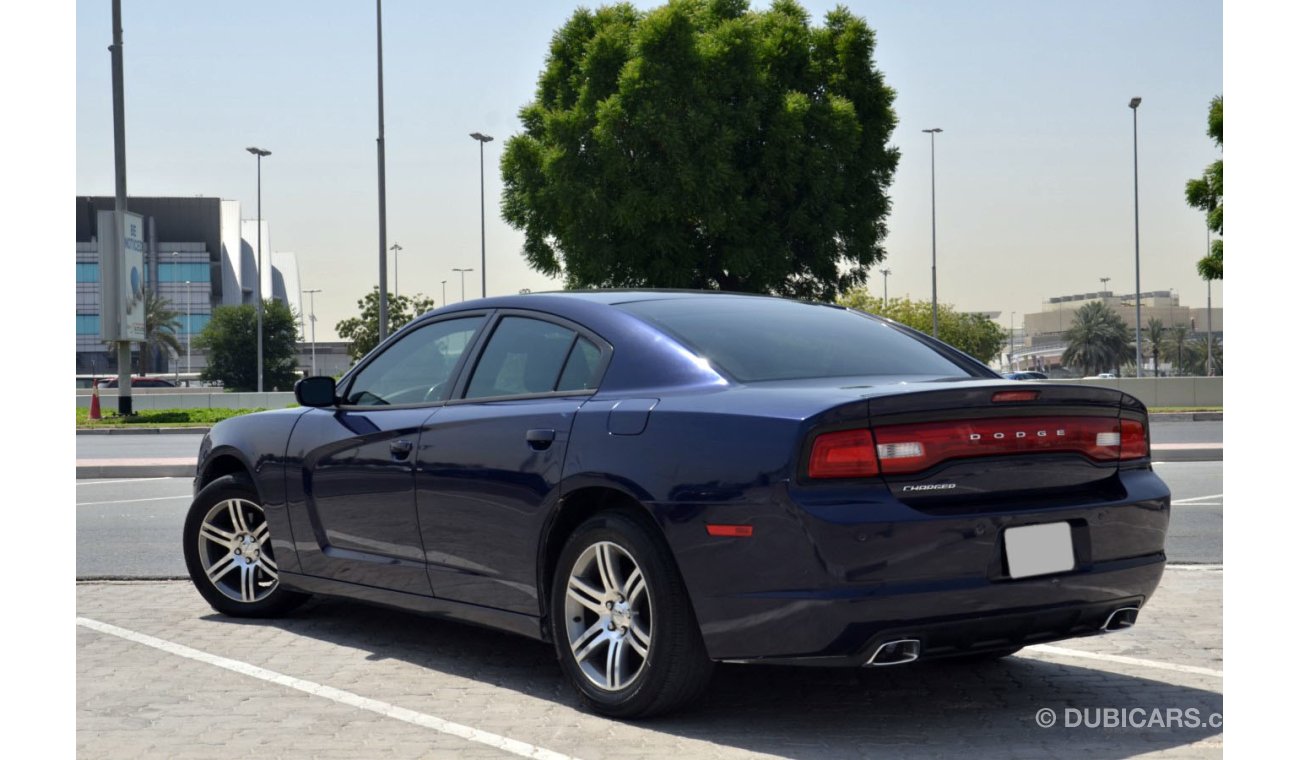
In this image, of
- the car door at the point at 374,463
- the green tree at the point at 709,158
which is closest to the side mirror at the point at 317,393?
the car door at the point at 374,463

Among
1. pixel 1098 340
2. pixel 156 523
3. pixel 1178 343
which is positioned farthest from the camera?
pixel 1178 343

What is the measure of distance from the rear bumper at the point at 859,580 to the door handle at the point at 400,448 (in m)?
1.55

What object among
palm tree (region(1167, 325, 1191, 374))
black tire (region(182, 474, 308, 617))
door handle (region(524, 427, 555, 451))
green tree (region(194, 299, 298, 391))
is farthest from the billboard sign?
palm tree (region(1167, 325, 1191, 374))

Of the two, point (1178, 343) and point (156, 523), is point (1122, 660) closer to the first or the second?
point (156, 523)

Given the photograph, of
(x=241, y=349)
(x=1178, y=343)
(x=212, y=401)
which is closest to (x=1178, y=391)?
(x=212, y=401)

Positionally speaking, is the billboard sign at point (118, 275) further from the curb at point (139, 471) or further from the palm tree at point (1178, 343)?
the palm tree at point (1178, 343)

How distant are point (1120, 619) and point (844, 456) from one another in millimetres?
1233

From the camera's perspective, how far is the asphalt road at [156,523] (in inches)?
360

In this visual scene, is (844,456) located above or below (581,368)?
below

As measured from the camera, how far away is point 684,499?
4461 millimetres

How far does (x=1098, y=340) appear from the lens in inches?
5089

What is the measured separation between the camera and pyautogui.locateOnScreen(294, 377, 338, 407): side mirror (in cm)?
629

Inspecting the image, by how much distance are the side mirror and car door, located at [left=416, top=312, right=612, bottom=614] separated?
2.79 feet

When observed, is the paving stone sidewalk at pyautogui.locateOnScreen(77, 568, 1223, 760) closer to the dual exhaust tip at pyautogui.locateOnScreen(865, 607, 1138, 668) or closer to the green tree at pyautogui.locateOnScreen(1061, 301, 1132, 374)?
the dual exhaust tip at pyautogui.locateOnScreen(865, 607, 1138, 668)
